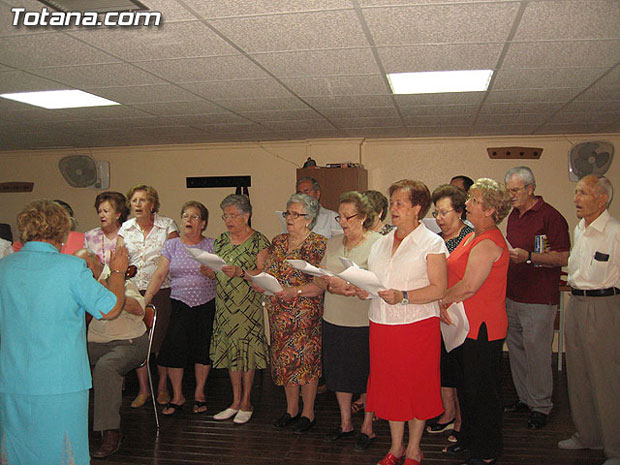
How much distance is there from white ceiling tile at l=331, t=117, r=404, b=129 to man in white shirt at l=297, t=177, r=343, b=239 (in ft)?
2.12

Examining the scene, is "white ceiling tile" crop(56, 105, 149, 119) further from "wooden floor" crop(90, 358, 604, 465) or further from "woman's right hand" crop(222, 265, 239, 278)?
"wooden floor" crop(90, 358, 604, 465)

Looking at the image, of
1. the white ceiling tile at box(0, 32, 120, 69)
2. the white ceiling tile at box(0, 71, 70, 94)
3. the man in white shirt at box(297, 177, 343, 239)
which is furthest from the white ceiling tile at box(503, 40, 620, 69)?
the white ceiling tile at box(0, 71, 70, 94)

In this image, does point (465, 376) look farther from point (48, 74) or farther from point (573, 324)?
point (48, 74)

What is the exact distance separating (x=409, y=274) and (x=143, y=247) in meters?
2.46

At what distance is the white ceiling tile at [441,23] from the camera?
2.57m

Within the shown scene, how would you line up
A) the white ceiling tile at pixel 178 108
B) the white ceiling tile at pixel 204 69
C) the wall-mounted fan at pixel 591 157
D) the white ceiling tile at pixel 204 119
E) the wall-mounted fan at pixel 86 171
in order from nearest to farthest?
1. the white ceiling tile at pixel 204 69
2. the white ceiling tile at pixel 178 108
3. the white ceiling tile at pixel 204 119
4. the wall-mounted fan at pixel 591 157
5. the wall-mounted fan at pixel 86 171

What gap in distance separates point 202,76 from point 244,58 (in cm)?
53

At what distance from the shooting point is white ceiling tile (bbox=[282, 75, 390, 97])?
12.8ft

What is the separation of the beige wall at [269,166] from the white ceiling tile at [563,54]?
130 inches

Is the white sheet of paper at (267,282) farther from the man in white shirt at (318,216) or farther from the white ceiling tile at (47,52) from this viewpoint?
the man in white shirt at (318,216)

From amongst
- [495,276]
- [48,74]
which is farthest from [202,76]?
[495,276]

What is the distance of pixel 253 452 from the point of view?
3.63 m

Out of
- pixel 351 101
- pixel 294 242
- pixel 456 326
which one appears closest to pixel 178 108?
pixel 351 101

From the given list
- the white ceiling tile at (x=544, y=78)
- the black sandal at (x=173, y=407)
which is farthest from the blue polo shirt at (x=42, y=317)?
the white ceiling tile at (x=544, y=78)
